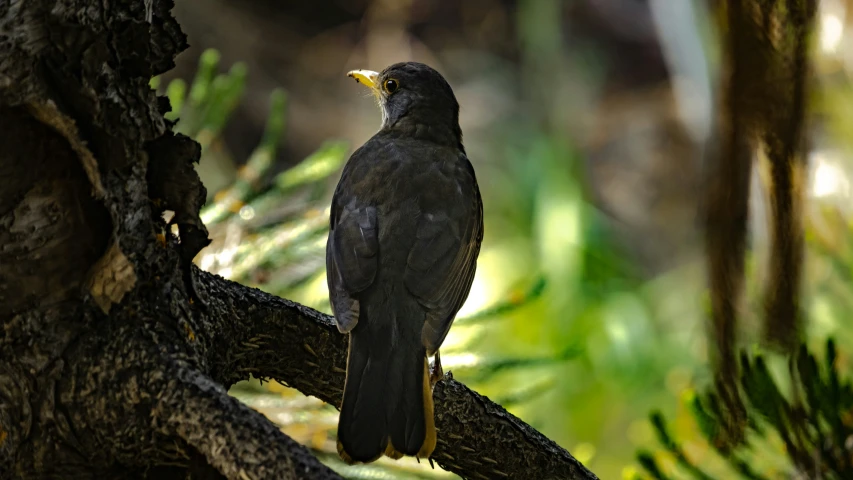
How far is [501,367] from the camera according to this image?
9.81 ft

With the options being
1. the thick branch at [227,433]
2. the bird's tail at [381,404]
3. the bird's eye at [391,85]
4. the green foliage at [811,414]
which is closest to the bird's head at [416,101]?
the bird's eye at [391,85]

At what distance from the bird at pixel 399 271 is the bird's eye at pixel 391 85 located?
193 mm

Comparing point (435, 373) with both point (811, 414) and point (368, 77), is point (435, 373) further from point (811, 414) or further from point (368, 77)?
point (368, 77)

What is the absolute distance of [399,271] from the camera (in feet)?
8.77

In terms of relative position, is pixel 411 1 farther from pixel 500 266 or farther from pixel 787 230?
pixel 787 230

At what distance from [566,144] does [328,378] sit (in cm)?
628

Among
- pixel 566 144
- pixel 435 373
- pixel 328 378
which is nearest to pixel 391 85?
pixel 435 373

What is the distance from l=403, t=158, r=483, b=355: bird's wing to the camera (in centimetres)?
257

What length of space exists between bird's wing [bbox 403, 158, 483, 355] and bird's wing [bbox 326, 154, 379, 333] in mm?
113

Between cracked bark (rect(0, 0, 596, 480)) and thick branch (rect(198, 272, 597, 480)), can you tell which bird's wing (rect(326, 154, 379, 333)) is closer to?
thick branch (rect(198, 272, 597, 480))

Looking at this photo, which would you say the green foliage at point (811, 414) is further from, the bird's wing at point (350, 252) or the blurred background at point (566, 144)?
the blurred background at point (566, 144)

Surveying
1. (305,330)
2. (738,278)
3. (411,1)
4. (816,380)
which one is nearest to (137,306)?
(305,330)

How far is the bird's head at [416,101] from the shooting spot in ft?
11.5

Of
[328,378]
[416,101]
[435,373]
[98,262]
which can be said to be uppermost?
[416,101]
